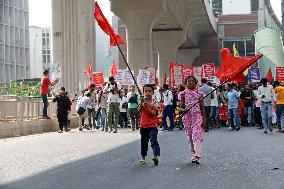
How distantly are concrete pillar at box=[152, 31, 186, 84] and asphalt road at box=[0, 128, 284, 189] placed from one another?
138 feet

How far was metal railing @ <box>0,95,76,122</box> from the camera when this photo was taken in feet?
64.0

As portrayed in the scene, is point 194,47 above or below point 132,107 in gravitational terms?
above

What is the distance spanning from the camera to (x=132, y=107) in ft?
76.4

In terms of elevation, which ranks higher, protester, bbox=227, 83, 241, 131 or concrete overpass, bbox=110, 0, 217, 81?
concrete overpass, bbox=110, 0, 217, 81

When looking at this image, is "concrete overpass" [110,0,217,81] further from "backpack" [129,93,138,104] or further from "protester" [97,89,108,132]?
"backpack" [129,93,138,104]

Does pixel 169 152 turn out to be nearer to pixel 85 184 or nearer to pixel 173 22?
pixel 85 184

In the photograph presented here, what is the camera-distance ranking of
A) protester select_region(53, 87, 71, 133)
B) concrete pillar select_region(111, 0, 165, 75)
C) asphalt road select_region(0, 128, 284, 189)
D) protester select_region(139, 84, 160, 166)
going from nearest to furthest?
asphalt road select_region(0, 128, 284, 189), protester select_region(139, 84, 160, 166), protester select_region(53, 87, 71, 133), concrete pillar select_region(111, 0, 165, 75)

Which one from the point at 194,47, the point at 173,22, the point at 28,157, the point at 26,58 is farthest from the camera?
the point at 26,58

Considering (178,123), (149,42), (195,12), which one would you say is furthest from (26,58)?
(178,123)

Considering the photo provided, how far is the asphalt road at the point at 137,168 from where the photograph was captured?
7672mm

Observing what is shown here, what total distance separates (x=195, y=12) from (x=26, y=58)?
71.4 metres

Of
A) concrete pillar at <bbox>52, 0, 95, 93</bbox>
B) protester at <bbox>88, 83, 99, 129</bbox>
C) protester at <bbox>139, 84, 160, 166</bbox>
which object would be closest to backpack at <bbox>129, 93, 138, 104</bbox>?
protester at <bbox>88, 83, 99, 129</bbox>

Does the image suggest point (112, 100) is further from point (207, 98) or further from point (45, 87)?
point (207, 98)

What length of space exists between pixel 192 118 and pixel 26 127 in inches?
457
